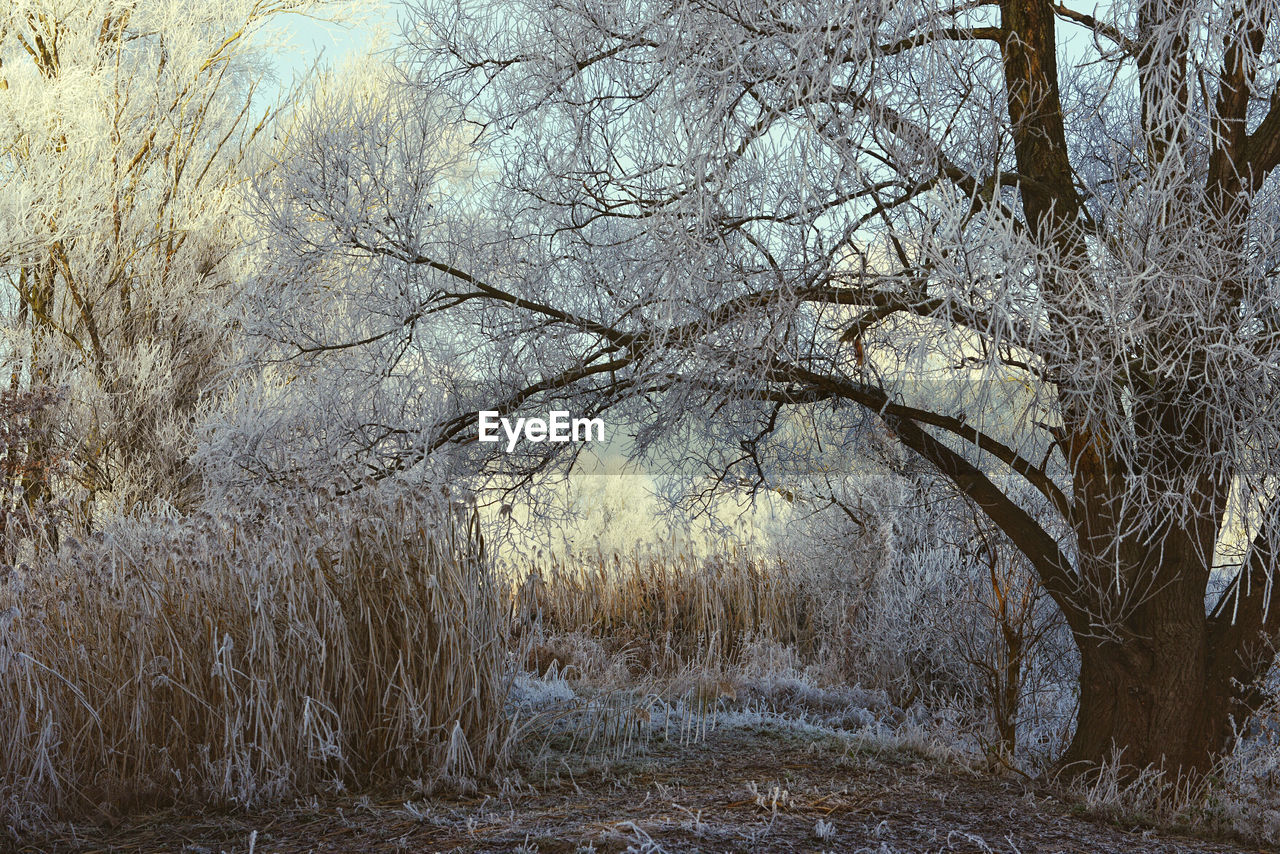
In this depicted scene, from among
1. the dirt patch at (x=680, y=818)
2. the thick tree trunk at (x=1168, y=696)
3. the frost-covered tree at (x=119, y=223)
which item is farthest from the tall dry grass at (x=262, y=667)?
the frost-covered tree at (x=119, y=223)

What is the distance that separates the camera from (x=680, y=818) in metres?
2.99

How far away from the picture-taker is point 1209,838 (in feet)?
12.9

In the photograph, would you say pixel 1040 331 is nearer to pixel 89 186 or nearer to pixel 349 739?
pixel 349 739

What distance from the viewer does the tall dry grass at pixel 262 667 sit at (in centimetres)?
368

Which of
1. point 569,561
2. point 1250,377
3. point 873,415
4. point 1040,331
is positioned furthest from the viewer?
point 569,561

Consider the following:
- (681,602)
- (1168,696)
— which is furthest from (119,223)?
(1168,696)

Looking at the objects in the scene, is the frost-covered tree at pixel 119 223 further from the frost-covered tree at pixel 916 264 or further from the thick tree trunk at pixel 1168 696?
the thick tree trunk at pixel 1168 696

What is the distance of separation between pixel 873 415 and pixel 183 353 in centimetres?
789

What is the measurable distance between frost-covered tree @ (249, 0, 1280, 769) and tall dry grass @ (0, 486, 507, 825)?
1.34 meters

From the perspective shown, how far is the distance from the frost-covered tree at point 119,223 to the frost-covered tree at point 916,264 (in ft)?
16.7

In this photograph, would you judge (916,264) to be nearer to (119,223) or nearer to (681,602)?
(681,602)

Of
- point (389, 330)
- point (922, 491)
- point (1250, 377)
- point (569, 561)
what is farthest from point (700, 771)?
point (569, 561)

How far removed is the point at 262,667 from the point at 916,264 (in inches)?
106

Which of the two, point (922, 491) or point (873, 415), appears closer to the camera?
A: point (873, 415)
